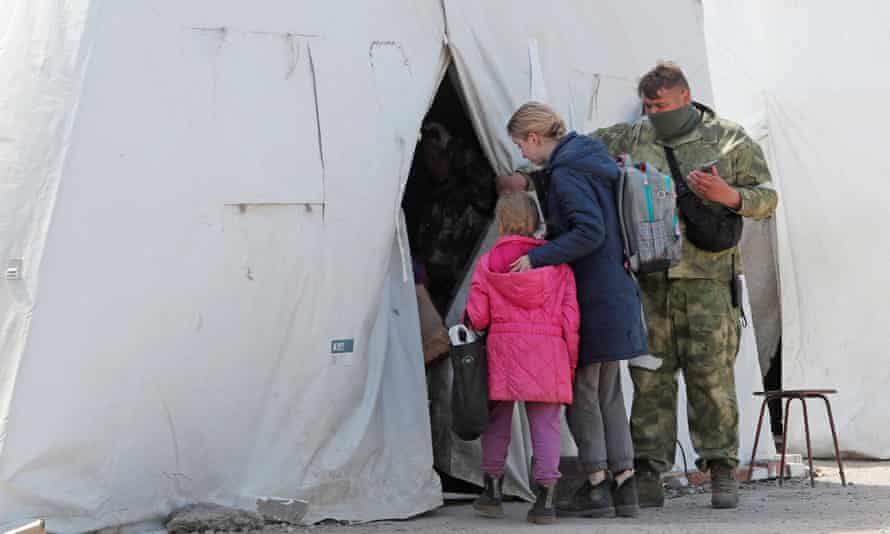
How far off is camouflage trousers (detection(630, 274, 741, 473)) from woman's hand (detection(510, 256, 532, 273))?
793 mm

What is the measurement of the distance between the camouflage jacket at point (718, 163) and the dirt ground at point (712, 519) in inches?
39.6

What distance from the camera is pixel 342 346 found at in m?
6.18

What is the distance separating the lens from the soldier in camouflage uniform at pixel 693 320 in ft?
20.8

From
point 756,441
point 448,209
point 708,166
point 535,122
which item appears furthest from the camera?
point 756,441

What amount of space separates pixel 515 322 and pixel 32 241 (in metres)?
1.80

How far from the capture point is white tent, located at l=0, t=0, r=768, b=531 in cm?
546

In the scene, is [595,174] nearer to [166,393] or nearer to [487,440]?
[487,440]

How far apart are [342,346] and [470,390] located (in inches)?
25.2

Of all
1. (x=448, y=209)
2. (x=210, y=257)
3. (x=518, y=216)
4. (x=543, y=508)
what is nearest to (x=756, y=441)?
(x=448, y=209)

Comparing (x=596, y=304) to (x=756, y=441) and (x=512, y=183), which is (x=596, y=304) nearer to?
(x=512, y=183)

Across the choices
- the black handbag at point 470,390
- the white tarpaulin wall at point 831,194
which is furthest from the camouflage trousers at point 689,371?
the white tarpaulin wall at point 831,194

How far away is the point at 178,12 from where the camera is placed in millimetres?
5855

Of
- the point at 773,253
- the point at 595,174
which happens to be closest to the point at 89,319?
the point at 595,174

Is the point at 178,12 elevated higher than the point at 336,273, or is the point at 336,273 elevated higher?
the point at 178,12
